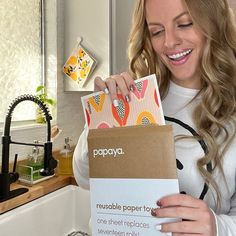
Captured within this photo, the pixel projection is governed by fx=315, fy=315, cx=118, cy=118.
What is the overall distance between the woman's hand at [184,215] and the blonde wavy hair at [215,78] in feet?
0.67

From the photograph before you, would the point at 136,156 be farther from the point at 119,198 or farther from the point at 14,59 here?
the point at 14,59

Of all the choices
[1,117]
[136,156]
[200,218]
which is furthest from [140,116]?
[1,117]

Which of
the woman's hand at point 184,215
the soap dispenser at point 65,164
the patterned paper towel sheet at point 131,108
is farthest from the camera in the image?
the soap dispenser at point 65,164

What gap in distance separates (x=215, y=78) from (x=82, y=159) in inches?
18.4

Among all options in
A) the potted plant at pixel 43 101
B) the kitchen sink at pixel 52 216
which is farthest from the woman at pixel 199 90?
the potted plant at pixel 43 101

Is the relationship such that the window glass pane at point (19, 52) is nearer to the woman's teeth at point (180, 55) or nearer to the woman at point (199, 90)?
the woman at point (199, 90)

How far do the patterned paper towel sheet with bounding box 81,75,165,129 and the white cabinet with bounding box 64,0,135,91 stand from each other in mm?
725

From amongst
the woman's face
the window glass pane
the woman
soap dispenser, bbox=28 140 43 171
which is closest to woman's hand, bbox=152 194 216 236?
the woman

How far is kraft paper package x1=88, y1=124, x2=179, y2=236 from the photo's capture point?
655mm

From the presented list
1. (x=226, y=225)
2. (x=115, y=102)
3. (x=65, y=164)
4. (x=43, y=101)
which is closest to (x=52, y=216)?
(x=65, y=164)

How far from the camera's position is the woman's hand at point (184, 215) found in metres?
0.64

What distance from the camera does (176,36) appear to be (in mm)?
880

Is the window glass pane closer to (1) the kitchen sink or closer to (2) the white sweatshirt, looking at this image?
(1) the kitchen sink

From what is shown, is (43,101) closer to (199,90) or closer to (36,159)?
(36,159)
